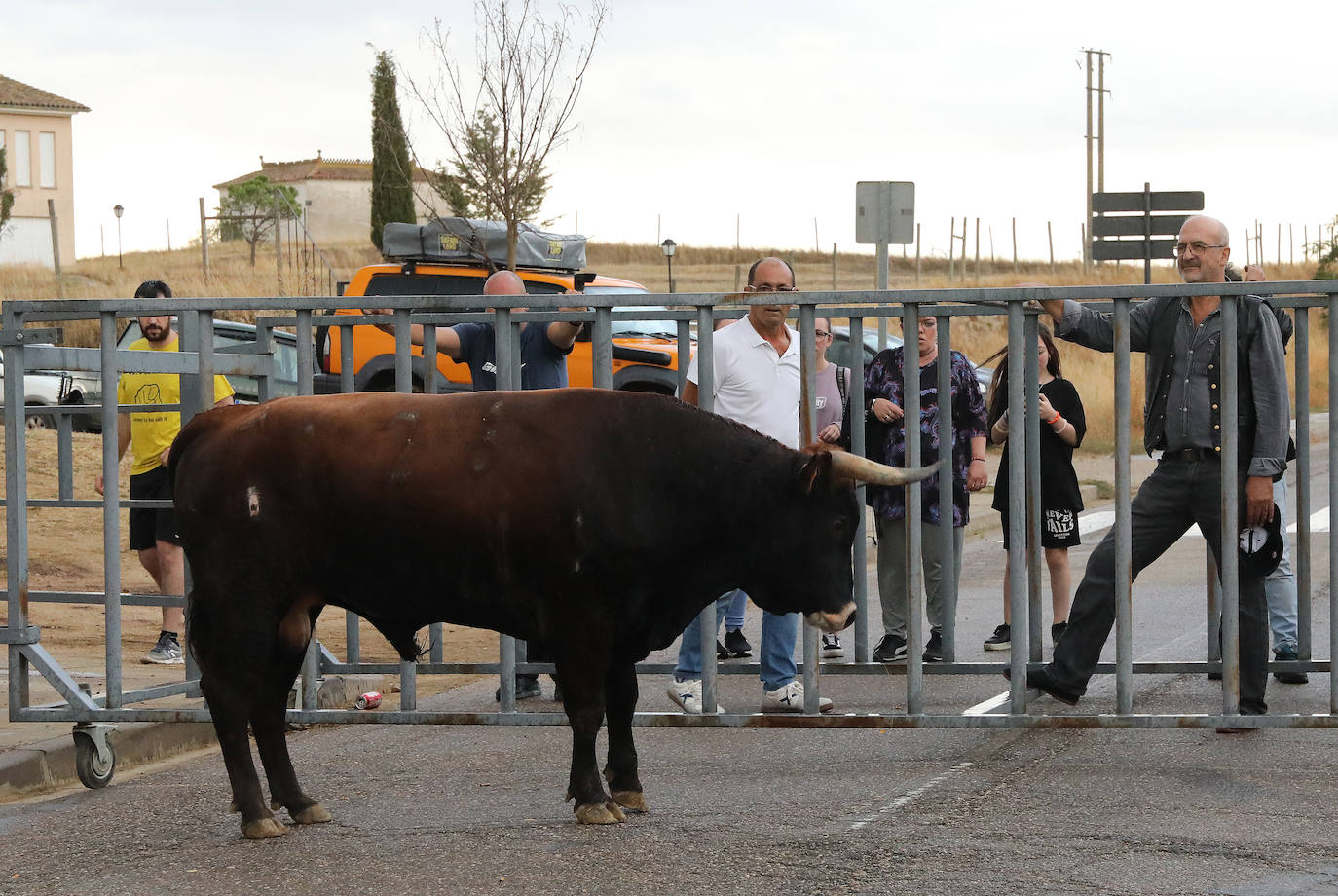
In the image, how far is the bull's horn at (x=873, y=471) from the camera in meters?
5.54

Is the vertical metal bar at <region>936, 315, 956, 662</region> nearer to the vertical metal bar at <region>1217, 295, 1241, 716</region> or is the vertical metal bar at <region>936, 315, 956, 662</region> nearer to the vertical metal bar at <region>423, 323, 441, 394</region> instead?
the vertical metal bar at <region>1217, 295, 1241, 716</region>

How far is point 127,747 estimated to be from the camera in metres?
7.25

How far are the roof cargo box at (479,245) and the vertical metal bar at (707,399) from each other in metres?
11.4

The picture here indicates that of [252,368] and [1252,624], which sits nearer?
[1252,624]

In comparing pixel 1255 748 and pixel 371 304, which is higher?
Answer: pixel 371 304

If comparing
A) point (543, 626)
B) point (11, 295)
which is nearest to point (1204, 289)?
point (543, 626)

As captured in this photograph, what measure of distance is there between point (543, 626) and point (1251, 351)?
3063 millimetres

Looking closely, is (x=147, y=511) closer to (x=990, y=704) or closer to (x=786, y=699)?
(x=786, y=699)

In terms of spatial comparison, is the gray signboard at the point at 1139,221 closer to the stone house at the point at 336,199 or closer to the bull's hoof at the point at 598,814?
the bull's hoof at the point at 598,814

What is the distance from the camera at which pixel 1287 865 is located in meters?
4.99

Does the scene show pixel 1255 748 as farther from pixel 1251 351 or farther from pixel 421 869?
pixel 421 869

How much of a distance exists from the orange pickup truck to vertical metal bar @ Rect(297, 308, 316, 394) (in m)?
5.96

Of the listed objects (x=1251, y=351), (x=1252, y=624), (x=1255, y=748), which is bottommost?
→ (x=1255, y=748)

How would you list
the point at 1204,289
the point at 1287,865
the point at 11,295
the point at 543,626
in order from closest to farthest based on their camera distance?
the point at 1287,865, the point at 543,626, the point at 1204,289, the point at 11,295
